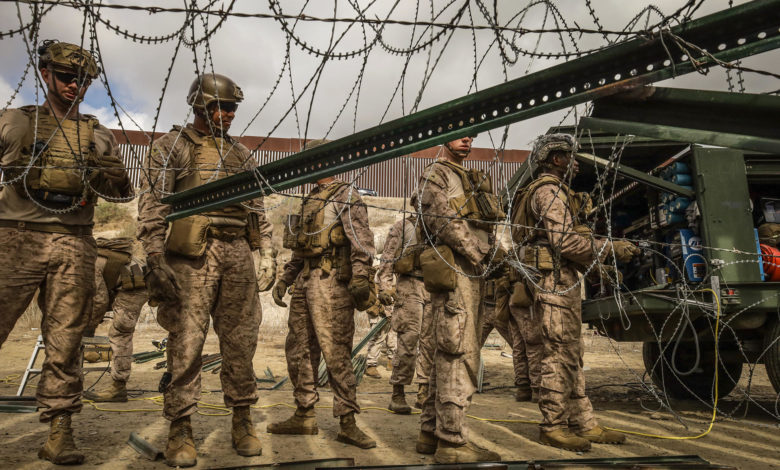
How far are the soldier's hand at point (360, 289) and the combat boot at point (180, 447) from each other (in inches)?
57.2

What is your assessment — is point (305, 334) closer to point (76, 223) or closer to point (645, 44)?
point (76, 223)

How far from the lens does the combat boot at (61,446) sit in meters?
3.02

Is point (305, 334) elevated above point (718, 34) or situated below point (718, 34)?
below

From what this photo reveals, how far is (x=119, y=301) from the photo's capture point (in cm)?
614

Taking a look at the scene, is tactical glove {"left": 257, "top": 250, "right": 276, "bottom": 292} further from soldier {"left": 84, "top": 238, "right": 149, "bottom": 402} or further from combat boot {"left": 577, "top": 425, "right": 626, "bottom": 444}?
combat boot {"left": 577, "top": 425, "right": 626, "bottom": 444}

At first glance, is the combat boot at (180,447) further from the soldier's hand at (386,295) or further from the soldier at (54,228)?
the soldier's hand at (386,295)

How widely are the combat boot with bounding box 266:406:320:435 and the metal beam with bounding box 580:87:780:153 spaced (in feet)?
9.88

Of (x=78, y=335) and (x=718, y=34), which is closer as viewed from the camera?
(x=718, y=34)

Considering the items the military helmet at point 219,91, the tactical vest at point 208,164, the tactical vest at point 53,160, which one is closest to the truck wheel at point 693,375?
the tactical vest at point 208,164

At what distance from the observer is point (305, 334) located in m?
4.25

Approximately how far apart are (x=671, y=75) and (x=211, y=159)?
9.17ft

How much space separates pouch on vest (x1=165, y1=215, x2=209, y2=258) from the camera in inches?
130

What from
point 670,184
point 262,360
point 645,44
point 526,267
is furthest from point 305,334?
point 262,360

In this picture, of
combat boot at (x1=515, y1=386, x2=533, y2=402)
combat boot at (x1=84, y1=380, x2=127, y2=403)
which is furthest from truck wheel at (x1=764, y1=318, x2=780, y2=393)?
combat boot at (x1=84, y1=380, x2=127, y2=403)
